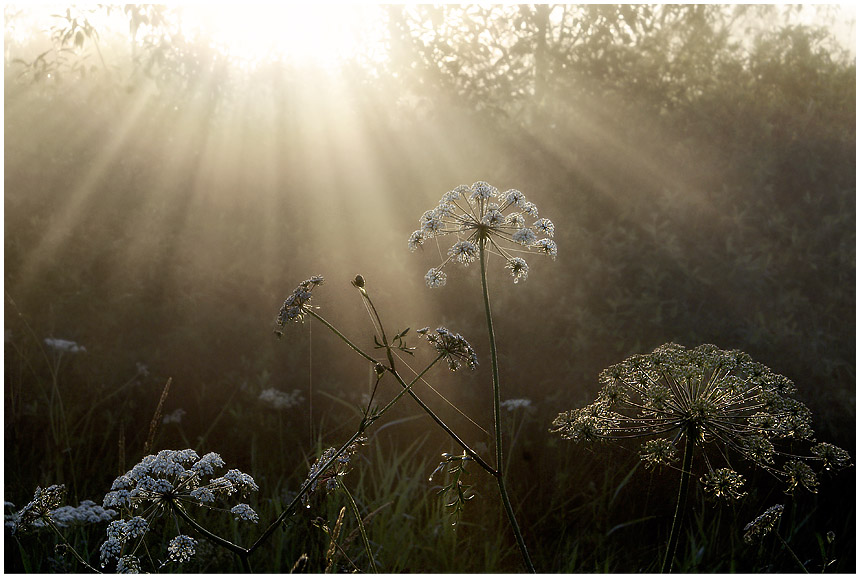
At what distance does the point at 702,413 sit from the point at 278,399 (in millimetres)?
2896

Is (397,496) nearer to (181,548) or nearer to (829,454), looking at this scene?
(181,548)

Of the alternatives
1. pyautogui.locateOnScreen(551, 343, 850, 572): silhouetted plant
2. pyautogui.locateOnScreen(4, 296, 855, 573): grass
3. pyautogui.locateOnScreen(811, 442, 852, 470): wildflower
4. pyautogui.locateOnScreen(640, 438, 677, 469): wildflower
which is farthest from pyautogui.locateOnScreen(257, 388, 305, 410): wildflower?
pyautogui.locateOnScreen(811, 442, 852, 470): wildflower

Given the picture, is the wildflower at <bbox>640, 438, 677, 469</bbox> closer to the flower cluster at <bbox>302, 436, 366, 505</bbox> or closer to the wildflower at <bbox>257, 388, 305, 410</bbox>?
the flower cluster at <bbox>302, 436, 366, 505</bbox>

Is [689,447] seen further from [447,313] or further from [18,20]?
[18,20]

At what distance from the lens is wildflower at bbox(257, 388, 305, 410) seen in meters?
4.53

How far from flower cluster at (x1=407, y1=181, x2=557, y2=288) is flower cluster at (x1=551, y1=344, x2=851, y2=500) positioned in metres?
0.46

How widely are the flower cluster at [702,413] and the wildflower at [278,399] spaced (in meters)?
2.58

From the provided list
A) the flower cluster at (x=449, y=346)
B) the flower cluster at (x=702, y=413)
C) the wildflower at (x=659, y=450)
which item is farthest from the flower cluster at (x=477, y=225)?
the wildflower at (x=659, y=450)

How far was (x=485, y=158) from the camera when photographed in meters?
5.09

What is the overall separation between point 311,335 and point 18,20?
4.40 metres

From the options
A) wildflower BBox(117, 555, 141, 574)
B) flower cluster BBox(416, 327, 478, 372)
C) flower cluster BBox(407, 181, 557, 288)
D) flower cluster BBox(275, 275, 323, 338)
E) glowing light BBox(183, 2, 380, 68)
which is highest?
glowing light BBox(183, 2, 380, 68)

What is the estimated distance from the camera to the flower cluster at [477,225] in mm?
2174

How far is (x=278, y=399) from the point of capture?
455cm

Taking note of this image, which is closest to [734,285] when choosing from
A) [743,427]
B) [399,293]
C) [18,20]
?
[399,293]
